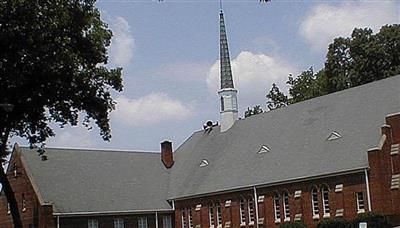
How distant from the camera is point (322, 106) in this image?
2108 inches

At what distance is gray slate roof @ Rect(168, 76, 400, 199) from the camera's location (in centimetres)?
4741

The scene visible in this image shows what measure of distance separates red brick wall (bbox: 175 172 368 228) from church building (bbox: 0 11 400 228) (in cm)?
7

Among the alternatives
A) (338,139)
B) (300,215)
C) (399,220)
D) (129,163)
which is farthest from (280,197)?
(129,163)

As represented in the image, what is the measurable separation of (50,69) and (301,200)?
768 inches

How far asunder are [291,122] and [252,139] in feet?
12.3

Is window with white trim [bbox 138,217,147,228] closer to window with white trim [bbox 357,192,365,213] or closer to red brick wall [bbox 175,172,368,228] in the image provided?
red brick wall [bbox 175,172,368,228]

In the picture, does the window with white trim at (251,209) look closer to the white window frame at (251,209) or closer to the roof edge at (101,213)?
the white window frame at (251,209)

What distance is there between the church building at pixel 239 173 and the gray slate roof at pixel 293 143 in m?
0.09

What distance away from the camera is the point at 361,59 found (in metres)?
62.9

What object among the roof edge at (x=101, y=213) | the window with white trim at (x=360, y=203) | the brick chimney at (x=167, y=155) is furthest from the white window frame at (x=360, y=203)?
the brick chimney at (x=167, y=155)

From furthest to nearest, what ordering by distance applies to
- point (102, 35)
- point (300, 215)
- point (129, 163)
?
1. point (129, 163)
2. point (300, 215)
3. point (102, 35)

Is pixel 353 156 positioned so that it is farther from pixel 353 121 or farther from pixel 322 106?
pixel 322 106

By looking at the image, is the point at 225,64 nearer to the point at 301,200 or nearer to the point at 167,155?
the point at 167,155

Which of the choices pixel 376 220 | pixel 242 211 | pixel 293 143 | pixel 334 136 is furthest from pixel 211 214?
pixel 376 220
